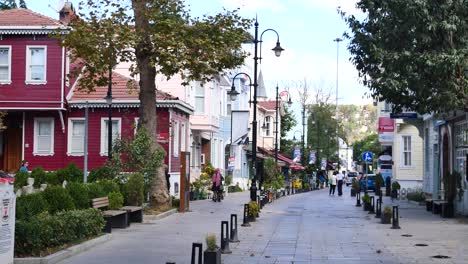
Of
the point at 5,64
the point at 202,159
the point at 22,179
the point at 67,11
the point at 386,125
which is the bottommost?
the point at 22,179

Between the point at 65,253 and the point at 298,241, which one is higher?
the point at 65,253

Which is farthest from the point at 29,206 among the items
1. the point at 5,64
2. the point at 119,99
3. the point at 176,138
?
the point at 176,138

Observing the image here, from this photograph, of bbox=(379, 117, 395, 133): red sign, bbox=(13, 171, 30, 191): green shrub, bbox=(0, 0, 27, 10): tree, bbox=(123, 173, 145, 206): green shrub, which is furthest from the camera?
bbox=(0, 0, 27, 10): tree

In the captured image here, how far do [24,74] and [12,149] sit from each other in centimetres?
447

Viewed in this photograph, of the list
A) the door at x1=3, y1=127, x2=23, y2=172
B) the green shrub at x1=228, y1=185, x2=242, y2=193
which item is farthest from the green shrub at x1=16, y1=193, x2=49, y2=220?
the green shrub at x1=228, y1=185, x2=242, y2=193

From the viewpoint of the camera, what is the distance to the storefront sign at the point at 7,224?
11.4m

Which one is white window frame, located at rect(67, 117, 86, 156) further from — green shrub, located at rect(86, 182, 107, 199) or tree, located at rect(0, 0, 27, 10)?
tree, located at rect(0, 0, 27, 10)

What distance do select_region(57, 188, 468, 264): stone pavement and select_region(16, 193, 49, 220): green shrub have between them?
1.25m

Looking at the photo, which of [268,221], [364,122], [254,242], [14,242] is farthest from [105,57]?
[364,122]

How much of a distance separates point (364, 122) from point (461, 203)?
121 meters

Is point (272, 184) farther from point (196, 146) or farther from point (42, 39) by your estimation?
point (42, 39)

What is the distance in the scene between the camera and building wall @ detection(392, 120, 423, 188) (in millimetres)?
47531

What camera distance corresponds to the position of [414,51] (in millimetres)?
21703

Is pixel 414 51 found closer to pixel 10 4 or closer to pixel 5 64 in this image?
pixel 5 64
